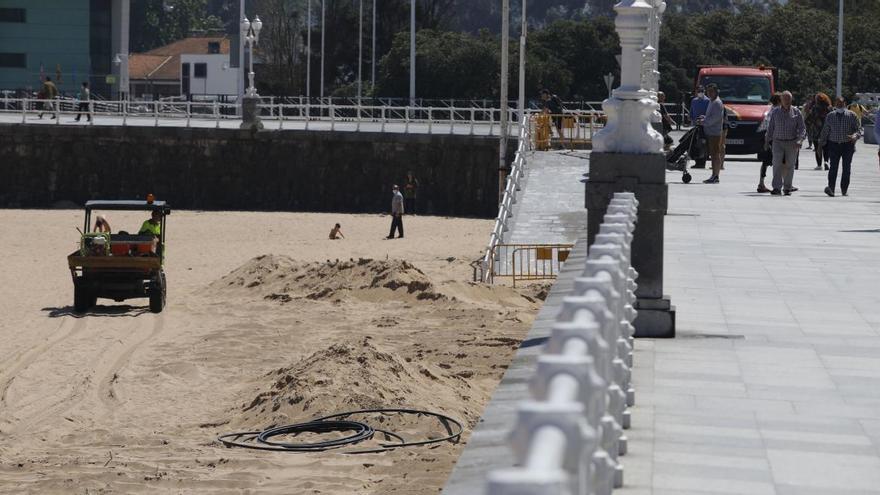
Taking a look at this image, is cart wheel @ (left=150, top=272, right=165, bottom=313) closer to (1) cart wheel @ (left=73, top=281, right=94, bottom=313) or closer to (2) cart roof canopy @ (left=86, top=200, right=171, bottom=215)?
(1) cart wheel @ (left=73, top=281, right=94, bottom=313)

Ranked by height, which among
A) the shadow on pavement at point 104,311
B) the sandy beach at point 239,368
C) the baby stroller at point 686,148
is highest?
the baby stroller at point 686,148

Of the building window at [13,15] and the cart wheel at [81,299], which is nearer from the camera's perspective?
the cart wheel at [81,299]

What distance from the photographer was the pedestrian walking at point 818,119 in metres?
26.4

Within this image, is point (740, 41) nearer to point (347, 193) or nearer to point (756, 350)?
point (347, 193)

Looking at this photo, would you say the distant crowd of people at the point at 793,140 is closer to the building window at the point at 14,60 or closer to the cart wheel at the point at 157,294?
the cart wheel at the point at 157,294

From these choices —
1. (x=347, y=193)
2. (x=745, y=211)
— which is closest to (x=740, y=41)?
(x=347, y=193)

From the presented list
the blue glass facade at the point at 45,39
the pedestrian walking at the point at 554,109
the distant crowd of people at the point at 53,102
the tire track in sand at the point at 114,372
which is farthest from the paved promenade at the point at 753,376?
the blue glass facade at the point at 45,39

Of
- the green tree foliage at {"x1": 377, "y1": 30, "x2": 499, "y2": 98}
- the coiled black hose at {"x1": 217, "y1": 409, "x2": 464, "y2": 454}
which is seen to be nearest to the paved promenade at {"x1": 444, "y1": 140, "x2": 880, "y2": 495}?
the coiled black hose at {"x1": 217, "y1": 409, "x2": 464, "y2": 454}

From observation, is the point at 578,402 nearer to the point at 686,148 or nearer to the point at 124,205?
the point at 124,205

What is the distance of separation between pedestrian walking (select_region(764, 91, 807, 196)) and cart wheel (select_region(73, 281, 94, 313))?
394 inches

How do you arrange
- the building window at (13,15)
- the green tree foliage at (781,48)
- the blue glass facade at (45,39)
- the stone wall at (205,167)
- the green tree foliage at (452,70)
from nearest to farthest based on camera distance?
the stone wall at (205,167) → the green tree foliage at (781,48) → the green tree foliage at (452,70) → the blue glass facade at (45,39) → the building window at (13,15)

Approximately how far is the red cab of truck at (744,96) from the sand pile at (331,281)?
11132mm

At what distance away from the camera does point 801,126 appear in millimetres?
22156

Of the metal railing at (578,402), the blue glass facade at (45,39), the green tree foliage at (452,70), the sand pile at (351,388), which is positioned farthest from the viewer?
the blue glass facade at (45,39)
